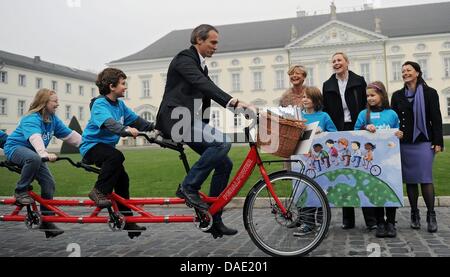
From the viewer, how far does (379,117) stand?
15.4ft

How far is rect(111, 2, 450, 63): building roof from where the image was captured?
48.6 metres

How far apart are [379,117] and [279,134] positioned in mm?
1664

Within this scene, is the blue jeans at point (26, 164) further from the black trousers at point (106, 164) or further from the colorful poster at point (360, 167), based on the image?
the colorful poster at point (360, 167)

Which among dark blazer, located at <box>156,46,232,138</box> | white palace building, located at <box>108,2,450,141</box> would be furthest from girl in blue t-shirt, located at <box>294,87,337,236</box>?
white palace building, located at <box>108,2,450,141</box>

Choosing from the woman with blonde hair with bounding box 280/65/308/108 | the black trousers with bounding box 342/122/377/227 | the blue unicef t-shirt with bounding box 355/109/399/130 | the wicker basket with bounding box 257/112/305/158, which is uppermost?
the woman with blonde hair with bounding box 280/65/308/108

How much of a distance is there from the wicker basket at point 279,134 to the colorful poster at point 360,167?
0.87 m

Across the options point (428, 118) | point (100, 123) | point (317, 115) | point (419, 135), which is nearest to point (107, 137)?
point (100, 123)

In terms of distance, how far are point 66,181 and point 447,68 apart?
48.1 m

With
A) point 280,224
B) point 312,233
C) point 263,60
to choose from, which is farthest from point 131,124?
point 263,60

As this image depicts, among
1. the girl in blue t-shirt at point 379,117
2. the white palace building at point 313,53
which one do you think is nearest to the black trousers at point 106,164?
the girl in blue t-shirt at point 379,117

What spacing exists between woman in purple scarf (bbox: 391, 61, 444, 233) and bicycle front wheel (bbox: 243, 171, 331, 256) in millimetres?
1715

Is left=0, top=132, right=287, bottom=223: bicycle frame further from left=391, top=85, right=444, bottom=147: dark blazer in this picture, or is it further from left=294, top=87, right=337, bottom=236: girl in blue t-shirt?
left=391, top=85, right=444, bottom=147: dark blazer

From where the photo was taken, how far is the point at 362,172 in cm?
454

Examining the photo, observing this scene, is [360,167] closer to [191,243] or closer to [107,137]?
[191,243]
